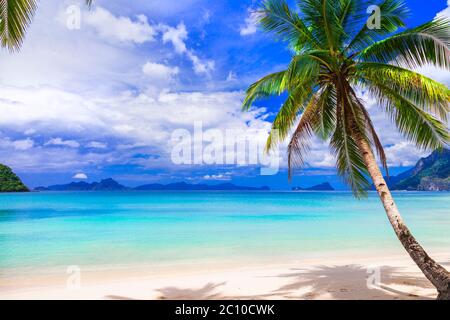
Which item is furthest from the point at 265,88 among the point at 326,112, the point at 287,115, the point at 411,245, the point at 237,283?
the point at 237,283

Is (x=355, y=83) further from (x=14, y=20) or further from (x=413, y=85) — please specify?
(x=14, y=20)

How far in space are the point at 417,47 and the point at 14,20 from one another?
6453 millimetres

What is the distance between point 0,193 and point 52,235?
82009 mm

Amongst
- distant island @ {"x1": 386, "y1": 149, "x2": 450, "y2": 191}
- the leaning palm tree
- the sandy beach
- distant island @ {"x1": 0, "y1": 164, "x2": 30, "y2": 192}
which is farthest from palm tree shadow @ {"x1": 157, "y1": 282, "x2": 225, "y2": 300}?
distant island @ {"x1": 386, "y1": 149, "x2": 450, "y2": 191}

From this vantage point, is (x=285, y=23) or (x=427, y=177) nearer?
(x=285, y=23)

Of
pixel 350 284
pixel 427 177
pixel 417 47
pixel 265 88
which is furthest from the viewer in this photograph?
pixel 427 177

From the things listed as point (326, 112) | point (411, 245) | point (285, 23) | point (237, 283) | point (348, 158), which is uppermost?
point (285, 23)

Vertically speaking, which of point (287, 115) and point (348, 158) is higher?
point (287, 115)

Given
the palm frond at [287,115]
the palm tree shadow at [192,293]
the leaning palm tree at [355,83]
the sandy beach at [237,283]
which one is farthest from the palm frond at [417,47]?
the palm tree shadow at [192,293]

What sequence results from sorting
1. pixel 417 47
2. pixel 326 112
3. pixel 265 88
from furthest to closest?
pixel 326 112 → pixel 265 88 → pixel 417 47

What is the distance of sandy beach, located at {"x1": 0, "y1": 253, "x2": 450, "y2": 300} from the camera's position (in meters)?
6.67

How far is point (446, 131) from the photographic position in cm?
621

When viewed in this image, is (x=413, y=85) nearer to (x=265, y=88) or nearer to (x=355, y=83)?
(x=355, y=83)

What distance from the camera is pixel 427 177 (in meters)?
108
